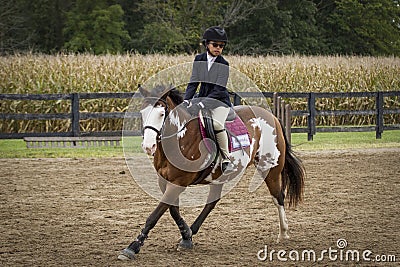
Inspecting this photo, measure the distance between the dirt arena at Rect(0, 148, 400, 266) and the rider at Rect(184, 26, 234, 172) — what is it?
1036 mm

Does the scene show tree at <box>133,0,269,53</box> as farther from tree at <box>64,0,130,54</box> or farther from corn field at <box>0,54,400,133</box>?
corn field at <box>0,54,400,133</box>

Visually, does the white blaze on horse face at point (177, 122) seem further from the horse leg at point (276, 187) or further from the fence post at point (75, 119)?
the fence post at point (75, 119)

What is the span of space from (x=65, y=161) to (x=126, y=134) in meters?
2.68

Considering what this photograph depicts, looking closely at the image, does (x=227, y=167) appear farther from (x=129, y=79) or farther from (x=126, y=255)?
(x=129, y=79)

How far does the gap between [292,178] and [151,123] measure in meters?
2.40

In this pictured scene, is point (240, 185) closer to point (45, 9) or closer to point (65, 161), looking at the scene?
point (65, 161)

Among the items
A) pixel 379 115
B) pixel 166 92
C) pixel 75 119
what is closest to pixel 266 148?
pixel 166 92

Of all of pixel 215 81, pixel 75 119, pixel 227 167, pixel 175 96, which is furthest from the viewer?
pixel 75 119

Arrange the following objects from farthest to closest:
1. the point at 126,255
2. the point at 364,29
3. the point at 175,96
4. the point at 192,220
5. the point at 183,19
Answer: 1. the point at 364,29
2. the point at 183,19
3. the point at 192,220
4. the point at 175,96
5. the point at 126,255

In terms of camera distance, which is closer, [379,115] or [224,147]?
[224,147]

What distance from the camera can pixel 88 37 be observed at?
121ft

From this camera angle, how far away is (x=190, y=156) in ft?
21.7

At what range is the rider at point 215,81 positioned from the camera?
6820mm

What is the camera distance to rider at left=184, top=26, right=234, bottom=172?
22.4 ft
